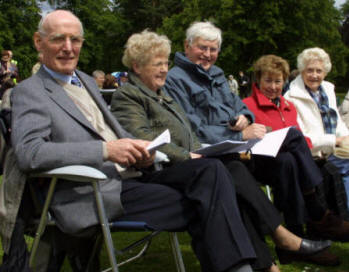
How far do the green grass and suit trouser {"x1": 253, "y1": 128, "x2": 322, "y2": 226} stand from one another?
37cm

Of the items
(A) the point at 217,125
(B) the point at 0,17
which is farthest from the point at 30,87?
(B) the point at 0,17

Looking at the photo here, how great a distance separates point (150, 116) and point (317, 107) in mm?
1868

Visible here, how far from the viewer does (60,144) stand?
104 inches

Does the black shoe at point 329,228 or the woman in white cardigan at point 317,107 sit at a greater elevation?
the woman in white cardigan at point 317,107

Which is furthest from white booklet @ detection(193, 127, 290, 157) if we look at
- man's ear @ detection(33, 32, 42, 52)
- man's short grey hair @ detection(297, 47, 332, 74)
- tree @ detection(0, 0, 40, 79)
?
tree @ detection(0, 0, 40, 79)

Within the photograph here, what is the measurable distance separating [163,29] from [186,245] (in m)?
34.1

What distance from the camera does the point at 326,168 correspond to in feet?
14.0

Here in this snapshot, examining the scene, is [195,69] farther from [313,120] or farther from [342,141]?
[342,141]

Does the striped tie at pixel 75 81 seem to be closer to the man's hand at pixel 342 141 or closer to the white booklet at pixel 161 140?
the white booklet at pixel 161 140

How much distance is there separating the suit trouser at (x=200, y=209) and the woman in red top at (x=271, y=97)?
66.8 inches

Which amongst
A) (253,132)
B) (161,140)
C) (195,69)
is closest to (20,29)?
(195,69)

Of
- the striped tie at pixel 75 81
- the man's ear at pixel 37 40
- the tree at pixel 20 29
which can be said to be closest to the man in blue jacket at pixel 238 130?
the striped tie at pixel 75 81

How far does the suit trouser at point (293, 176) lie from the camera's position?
375 centimetres

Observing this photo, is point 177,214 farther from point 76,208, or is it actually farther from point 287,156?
point 287,156
